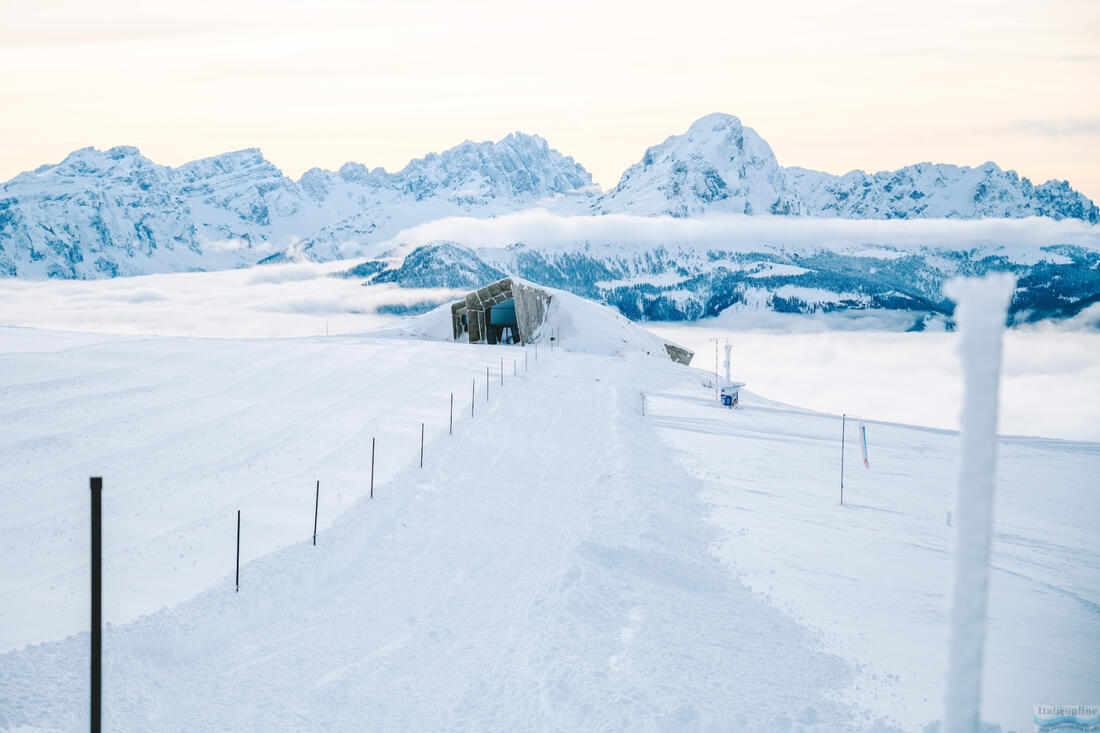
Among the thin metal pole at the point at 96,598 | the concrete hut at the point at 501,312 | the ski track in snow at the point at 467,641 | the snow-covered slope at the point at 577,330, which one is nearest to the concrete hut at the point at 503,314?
the concrete hut at the point at 501,312

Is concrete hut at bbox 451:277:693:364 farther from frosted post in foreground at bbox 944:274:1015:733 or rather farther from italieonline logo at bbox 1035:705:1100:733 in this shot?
frosted post in foreground at bbox 944:274:1015:733

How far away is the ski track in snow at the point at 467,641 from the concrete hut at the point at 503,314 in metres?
50.6

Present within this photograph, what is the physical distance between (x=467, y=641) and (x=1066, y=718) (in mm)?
8482

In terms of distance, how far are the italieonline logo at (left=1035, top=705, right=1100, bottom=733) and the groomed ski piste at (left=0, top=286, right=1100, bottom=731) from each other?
29cm

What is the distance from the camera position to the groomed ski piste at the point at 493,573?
1160 cm

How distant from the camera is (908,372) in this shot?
180375 mm

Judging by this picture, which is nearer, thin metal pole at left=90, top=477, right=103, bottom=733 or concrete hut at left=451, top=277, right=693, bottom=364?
thin metal pole at left=90, top=477, right=103, bottom=733

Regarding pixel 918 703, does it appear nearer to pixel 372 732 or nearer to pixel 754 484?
pixel 372 732

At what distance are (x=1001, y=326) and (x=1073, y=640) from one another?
13115 millimetres

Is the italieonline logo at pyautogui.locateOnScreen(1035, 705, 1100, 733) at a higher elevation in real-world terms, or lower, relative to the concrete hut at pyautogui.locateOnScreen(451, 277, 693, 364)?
lower

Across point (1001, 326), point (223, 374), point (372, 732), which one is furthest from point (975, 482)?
point (223, 374)

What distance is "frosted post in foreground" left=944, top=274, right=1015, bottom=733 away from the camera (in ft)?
13.0

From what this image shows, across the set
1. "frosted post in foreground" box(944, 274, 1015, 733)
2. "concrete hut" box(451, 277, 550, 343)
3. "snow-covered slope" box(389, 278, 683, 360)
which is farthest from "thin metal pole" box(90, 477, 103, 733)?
"concrete hut" box(451, 277, 550, 343)

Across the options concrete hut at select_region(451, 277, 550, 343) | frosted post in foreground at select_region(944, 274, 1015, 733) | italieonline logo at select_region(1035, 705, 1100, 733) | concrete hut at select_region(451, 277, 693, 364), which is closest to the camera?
frosted post in foreground at select_region(944, 274, 1015, 733)
